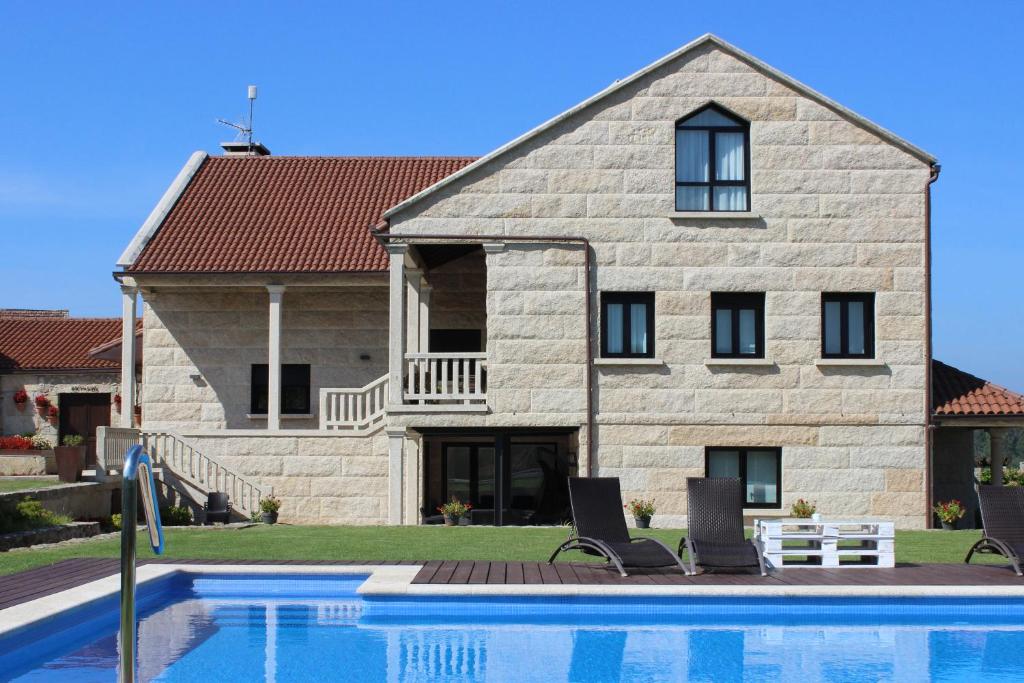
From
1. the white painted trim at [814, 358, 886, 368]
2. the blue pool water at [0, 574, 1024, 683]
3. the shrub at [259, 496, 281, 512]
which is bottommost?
the blue pool water at [0, 574, 1024, 683]

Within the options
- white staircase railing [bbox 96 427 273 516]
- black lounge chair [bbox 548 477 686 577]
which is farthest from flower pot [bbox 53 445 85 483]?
black lounge chair [bbox 548 477 686 577]

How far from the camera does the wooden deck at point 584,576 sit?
13172 millimetres

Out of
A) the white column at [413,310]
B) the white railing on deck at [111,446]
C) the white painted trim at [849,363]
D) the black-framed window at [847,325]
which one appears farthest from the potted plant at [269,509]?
the black-framed window at [847,325]

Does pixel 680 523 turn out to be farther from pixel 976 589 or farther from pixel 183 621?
pixel 183 621

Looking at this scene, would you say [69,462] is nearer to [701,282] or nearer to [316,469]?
[316,469]

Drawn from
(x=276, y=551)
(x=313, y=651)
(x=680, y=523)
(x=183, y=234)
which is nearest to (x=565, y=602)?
(x=313, y=651)

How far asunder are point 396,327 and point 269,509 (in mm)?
4432

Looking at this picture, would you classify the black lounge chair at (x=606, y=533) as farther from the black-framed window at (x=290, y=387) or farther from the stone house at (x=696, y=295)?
the black-framed window at (x=290, y=387)

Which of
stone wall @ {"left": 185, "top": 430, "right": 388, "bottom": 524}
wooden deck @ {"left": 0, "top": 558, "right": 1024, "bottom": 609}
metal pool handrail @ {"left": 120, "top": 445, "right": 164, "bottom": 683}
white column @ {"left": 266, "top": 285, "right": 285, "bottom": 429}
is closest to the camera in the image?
metal pool handrail @ {"left": 120, "top": 445, "right": 164, "bottom": 683}

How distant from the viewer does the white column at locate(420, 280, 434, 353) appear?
24.9 metres

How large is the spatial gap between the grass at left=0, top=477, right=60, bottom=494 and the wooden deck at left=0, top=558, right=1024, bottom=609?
1023 centimetres

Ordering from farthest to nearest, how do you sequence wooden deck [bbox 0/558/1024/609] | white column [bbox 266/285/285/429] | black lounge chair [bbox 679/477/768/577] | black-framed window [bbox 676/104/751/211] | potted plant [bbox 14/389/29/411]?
potted plant [bbox 14/389/29/411] < white column [bbox 266/285/285/429] < black-framed window [bbox 676/104/751/211] < black lounge chair [bbox 679/477/768/577] < wooden deck [bbox 0/558/1024/609]

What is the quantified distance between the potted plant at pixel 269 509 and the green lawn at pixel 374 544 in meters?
1.10

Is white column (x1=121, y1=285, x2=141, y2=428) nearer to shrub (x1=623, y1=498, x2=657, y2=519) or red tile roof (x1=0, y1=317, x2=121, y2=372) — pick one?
red tile roof (x1=0, y1=317, x2=121, y2=372)
